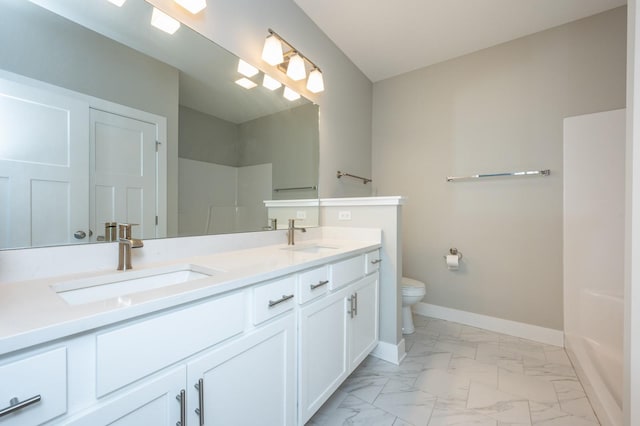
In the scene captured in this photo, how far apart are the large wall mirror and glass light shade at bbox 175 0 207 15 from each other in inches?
4.2

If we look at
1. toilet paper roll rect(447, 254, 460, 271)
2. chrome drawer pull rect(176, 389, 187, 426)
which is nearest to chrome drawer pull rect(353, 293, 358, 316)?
chrome drawer pull rect(176, 389, 187, 426)

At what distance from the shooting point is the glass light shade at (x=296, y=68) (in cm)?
190

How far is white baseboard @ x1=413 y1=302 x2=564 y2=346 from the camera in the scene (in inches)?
86.8

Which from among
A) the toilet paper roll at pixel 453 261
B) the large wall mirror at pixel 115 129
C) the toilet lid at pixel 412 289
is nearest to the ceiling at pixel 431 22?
the large wall mirror at pixel 115 129

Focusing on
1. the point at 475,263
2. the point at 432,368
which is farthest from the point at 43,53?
the point at 475,263

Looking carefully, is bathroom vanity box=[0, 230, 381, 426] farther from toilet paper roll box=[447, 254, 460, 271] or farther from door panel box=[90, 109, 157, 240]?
toilet paper roll box=[447, 254, 460, 271]

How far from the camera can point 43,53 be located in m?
0.91

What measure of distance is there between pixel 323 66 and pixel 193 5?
119 centimetres

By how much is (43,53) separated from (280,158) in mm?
1183

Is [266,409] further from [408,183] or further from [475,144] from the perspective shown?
[475,144]

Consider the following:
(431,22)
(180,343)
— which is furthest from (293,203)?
(431,22)

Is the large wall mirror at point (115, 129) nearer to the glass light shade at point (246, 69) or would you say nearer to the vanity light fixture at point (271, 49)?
the glass light shade at point (246, 69)

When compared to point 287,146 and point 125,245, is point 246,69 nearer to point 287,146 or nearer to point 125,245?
point 287,146

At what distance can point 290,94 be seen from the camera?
1.96 metres
